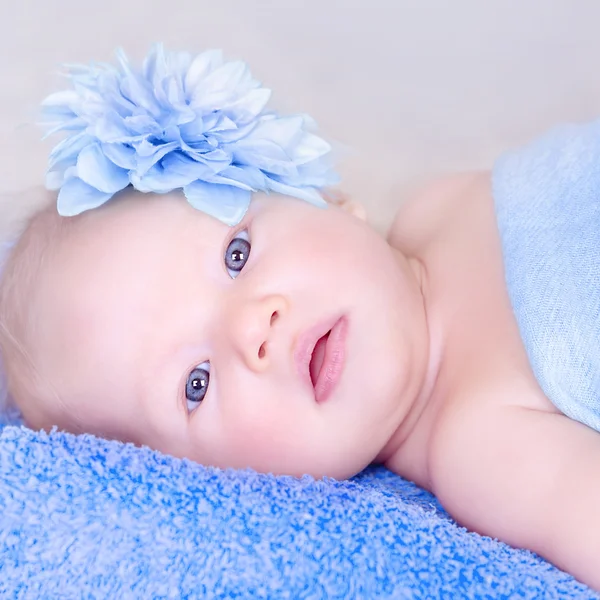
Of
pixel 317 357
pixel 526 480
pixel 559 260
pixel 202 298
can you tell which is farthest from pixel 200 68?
pixel 526 480

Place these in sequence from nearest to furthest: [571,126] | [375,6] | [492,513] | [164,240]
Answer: [492,513], [164,240], [571,126], [375,6]

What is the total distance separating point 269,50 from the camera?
1975mm

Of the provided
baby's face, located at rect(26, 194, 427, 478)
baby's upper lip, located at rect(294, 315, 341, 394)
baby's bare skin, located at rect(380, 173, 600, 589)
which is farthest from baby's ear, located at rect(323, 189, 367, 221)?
baby's upper lip, located at rect(294, 315, 341, 394)

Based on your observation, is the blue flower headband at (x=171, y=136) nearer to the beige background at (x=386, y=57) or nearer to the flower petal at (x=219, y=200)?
the flower petal at (x=219, y=200)

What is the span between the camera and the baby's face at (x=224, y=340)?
3.90 feet

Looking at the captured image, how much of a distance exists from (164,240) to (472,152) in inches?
38.2

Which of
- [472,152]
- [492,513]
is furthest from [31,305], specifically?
[472,152]

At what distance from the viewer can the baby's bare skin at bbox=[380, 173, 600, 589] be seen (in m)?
1.05

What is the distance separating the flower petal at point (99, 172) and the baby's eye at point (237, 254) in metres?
0.17

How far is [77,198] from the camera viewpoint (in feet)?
4.06

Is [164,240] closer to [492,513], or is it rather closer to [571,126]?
[492,513]

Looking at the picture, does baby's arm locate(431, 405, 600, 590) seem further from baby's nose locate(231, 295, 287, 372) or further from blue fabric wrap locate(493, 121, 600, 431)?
baby's nose locate(231, 295, 287, 372)

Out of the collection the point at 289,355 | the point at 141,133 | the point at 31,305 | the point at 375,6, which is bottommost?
the point at 31,305

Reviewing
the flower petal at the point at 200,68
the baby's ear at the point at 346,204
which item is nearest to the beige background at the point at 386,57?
the baby's ear at the point at 346,204
